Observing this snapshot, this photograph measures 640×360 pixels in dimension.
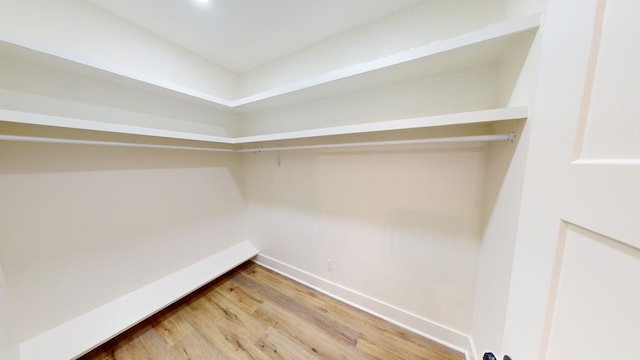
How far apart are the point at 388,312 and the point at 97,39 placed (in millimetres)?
2962

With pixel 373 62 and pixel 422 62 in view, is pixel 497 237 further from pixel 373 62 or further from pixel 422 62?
pixel 373 62

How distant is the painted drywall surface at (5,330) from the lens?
973mm

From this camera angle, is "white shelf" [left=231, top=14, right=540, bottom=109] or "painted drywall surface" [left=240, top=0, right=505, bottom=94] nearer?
"white shelf" [left=231, top=14, right=540, bottom=109]

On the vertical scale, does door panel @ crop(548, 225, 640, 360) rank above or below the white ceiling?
below

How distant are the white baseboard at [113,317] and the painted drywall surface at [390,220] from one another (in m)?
0.90

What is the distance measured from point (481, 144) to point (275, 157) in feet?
5.70

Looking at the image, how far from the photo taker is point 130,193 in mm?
1536

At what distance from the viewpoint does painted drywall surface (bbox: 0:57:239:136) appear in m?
1.08

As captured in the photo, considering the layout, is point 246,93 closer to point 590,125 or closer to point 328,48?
point 328,48

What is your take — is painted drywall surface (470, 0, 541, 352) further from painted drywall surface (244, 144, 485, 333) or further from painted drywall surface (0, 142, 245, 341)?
painted drywall surface (0, 142, 245, 341)

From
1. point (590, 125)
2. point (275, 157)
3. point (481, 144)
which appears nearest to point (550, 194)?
point (590, 125)

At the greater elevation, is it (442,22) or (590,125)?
(442,22)

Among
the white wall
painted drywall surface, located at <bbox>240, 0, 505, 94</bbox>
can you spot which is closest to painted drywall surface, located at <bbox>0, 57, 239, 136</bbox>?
the white wall

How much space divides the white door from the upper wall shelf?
488mm
